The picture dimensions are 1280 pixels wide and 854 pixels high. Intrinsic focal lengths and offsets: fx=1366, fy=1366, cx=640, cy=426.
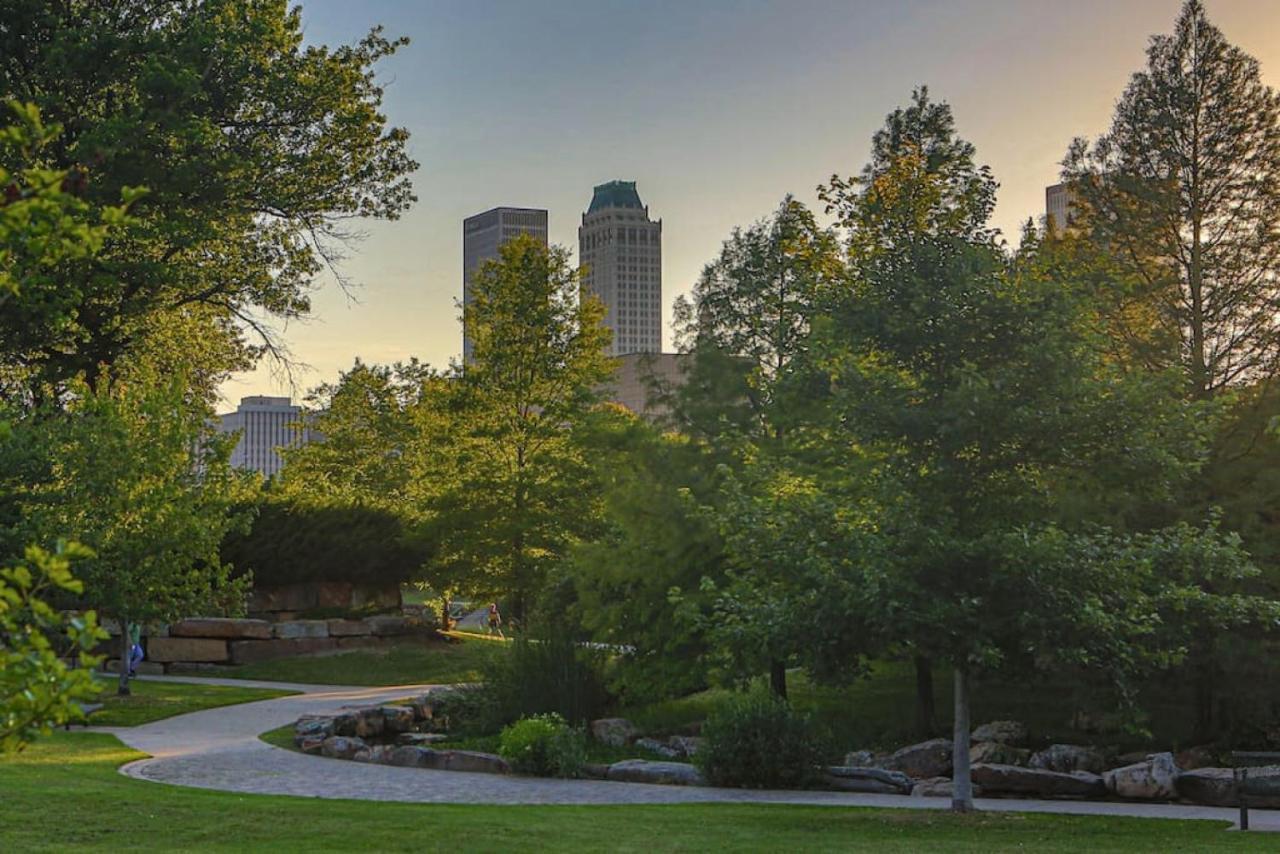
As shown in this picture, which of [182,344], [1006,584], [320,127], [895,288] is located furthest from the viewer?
[182,344]

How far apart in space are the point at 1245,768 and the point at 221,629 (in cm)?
2191

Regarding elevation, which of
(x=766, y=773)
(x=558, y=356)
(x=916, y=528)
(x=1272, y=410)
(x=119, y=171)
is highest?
(x=119, y=171)

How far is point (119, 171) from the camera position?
82.0 ft

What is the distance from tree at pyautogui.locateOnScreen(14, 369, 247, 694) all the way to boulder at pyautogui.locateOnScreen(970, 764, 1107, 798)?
12.4 meters

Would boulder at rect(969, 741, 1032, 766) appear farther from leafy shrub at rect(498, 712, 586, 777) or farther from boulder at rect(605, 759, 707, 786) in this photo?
leafy shrub at rect(498, 712, 586, 777)

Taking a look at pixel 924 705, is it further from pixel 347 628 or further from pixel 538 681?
pixel 347 628

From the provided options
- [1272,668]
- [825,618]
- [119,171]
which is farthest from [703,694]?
[119,171]

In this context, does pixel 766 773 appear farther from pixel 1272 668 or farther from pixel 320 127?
pixel 320 127

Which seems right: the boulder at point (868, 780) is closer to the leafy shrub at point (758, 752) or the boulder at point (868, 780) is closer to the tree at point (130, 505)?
the leafy shrub at point (758, 752)

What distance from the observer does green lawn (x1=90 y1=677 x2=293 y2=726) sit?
2000cm

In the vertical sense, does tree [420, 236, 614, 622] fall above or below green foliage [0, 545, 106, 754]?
above

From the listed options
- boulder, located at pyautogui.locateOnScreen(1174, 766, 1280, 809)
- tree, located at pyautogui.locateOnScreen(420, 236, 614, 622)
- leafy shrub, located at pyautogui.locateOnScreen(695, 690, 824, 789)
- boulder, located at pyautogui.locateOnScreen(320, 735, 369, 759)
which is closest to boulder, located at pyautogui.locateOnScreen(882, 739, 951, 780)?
leafy shrub, located at pyautogui.locateOnScreen(695, 690, 824, 789)

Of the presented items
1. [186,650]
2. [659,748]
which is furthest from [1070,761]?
[186,650]

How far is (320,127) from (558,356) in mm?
7654
